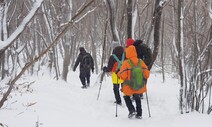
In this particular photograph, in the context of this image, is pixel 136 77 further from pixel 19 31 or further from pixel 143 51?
pixel 19 31

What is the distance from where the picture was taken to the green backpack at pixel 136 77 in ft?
19.9

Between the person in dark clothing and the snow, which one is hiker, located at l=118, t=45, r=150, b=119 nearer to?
the snow

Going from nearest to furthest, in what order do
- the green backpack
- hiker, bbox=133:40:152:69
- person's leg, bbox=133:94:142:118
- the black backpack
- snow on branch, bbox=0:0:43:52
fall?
snow on branch, bbox=0:0:43:52
the green backpack
person's leg, bbox=133:94:142:118
hiker, bbox=133:40:152:69
the black backpack

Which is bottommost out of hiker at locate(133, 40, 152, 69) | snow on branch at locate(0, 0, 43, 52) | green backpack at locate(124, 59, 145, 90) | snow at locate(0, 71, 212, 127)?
snow at locate(0, 71, 212, 127)

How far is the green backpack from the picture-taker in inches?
239

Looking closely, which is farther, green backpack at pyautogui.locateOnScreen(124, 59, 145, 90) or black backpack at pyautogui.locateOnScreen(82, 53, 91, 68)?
black backpack at pyautogui.locateOnScreen(82, 53, 91, 68)

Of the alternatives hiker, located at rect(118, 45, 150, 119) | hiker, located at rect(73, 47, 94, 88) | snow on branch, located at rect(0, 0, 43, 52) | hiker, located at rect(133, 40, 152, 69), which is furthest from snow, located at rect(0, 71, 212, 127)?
hiker, located at rect(73, 47, 94, 88)

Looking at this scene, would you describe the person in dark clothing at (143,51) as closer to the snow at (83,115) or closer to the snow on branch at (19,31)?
the snow at (83,115)

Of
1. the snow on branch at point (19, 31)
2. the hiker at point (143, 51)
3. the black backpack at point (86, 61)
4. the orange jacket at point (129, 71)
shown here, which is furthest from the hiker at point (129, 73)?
the black backpack at point (86, 61)

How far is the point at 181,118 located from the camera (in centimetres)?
578

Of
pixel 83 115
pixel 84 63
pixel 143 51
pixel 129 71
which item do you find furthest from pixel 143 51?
pixel 84 63

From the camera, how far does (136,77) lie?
608cm

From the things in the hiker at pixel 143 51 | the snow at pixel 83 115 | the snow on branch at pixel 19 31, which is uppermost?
the snow on branch at pixel 19 31

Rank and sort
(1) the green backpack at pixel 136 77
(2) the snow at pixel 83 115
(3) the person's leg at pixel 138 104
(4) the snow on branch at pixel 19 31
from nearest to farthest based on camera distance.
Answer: (4) the snow on branch at pixel 19 31, (2) the snow at pixel 83 115, (1) the green backpack at pixel 136 77, (3) the person's leg at pixel 138 104
